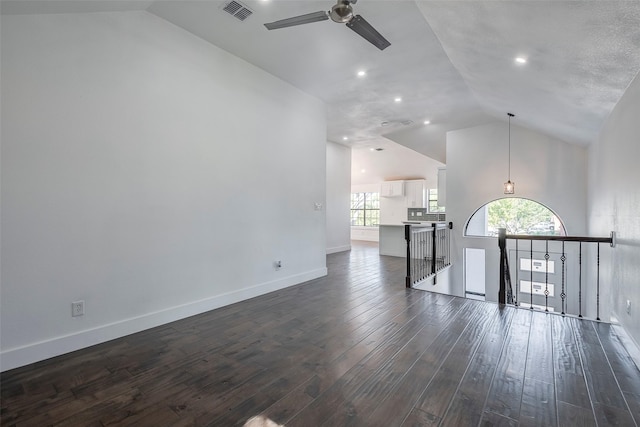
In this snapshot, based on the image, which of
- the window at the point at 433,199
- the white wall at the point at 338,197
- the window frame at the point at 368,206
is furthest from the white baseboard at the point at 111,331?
the window frame at the point at 368,206

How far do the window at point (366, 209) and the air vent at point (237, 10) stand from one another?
32.6 ft

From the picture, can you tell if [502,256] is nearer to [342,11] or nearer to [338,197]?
[342,11]

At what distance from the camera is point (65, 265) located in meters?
2.52

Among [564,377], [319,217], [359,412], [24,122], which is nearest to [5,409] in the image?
[24,122]

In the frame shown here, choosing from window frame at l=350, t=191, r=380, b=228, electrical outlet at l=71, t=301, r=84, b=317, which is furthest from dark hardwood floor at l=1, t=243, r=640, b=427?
window frame at l=350, t=191, r=380, b=228

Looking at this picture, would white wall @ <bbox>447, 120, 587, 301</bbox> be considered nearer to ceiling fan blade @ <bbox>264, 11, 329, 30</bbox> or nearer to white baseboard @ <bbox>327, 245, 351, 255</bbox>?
white baseboard @ <bbox>327, 245, 351, 255</bbox>

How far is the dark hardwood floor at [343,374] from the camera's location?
1772mm

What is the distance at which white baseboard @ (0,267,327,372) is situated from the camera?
231 cm

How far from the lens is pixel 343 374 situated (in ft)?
7.20

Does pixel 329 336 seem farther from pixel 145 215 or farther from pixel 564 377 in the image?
pixel 145 215

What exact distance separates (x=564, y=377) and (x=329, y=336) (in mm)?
1831

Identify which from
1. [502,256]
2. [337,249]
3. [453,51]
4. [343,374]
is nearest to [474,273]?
[337,249]

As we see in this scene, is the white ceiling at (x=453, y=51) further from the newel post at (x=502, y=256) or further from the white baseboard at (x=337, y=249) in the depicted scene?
the white baseboard at (x=337, y=249)

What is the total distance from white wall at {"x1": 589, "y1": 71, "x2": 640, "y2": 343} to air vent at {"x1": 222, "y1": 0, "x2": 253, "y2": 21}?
3555 millimetres
